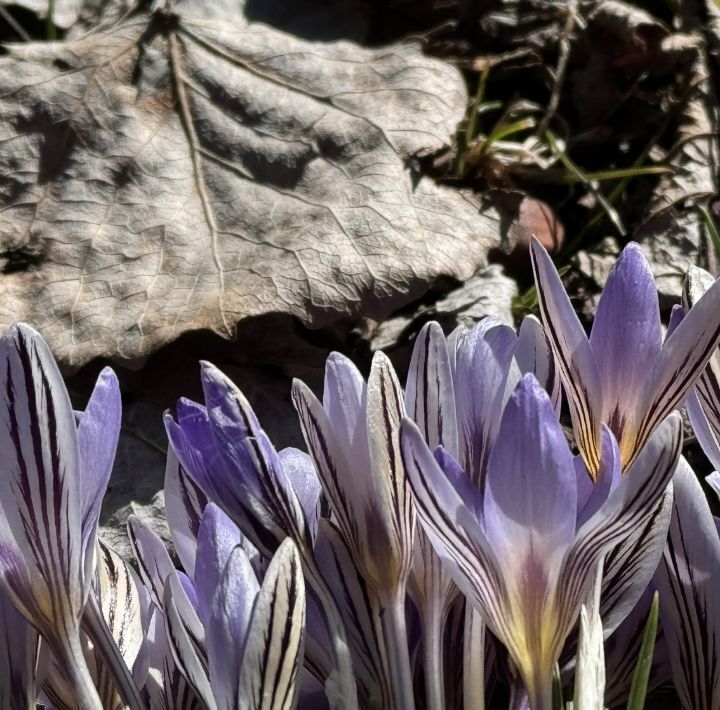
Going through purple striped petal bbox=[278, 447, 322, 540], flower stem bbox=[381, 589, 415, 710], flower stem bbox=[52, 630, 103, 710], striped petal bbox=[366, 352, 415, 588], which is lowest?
flower stem bbox=[52, 630, 103, 710]

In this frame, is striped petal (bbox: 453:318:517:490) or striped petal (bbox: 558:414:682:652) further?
striped petal (bbox: 453:318:517:490)

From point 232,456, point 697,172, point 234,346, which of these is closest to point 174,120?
point 234,346

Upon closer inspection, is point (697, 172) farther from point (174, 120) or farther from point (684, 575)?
point (684, 575)

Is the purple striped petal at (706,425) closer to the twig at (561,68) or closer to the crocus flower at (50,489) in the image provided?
→ the crocus flower at (50,489)

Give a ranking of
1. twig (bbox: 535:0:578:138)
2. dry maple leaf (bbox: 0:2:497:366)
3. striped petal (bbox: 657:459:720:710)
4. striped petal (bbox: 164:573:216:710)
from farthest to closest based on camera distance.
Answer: twig (bbox: 535:0:578:138)
dry maple leaf (bbox: 0:2:497:366)
striped petal (bbox: 657:459:720:710)
striped petal (bbox: 164:573:216:710)

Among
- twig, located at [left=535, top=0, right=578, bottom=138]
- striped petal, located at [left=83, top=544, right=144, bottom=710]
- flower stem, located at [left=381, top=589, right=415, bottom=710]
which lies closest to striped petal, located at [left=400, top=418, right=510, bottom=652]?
flower stem, located at [left=381, top=589, right=415, bottom=710]

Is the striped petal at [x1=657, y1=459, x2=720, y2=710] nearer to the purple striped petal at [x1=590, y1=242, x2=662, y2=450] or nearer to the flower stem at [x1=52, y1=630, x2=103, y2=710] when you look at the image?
the purple striped petal at [x1=590, y1=242, x2=662, y2=450]
